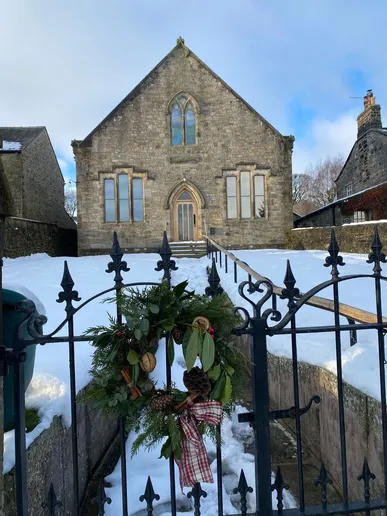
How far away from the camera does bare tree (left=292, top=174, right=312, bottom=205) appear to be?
50434mm

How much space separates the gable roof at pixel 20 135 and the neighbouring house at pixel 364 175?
2000cm

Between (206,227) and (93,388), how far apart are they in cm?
1804

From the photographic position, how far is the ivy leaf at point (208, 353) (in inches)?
70.1

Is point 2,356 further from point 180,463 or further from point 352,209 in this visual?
point 352,209

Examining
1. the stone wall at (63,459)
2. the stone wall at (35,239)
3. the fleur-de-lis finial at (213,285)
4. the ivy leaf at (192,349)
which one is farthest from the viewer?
the stone wall at (35,239)

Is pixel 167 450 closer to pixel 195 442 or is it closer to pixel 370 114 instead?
pixel 195 442

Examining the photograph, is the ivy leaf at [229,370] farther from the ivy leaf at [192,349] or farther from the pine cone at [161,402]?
the pine cone at [161,402]

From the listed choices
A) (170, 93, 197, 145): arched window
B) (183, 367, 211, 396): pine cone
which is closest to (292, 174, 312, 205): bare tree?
(170, 93, 197, 145): arched window

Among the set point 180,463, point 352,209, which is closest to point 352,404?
point 180,463

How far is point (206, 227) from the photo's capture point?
19812 mm

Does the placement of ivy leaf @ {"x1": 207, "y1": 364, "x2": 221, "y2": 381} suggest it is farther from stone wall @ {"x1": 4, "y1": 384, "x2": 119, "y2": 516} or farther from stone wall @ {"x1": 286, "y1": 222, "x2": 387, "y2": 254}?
stone wall @ {"x1": 286, "y1": 222, "x2": 387, "y2": 254}

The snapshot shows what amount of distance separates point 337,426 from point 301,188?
51867 millimetres

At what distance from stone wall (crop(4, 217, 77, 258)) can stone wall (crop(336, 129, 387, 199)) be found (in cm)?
2130

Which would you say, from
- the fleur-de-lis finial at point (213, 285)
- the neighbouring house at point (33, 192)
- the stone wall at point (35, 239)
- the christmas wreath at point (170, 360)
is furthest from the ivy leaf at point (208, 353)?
the neighbouring house at point (33, 192)
